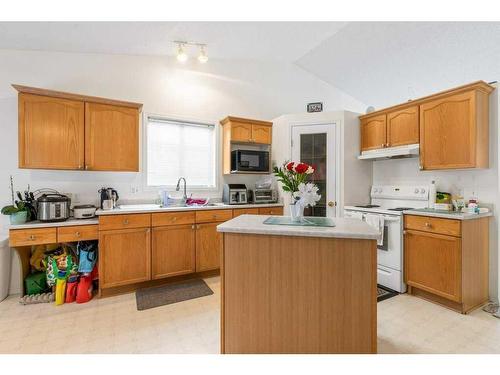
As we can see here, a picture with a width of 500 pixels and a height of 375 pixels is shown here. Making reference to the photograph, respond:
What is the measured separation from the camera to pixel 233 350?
5.27 ft

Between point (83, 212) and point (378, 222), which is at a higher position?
point (83, 212)

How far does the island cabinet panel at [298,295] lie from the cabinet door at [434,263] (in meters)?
1.51

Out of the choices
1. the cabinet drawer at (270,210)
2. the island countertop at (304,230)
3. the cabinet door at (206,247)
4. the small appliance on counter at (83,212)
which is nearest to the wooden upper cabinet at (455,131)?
the island countertop at (304,230)

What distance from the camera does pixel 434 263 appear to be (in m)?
2.52

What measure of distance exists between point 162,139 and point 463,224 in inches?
145

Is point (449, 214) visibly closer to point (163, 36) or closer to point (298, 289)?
point (298, 289)

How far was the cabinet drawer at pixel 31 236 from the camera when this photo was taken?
232 cm

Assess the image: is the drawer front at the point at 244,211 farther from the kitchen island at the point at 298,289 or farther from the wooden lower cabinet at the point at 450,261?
the wooden lower cabinet at the point at 450,261

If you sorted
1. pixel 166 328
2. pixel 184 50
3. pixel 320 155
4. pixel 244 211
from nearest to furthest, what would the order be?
pixel 166 328 → pixel 184 50 → pixel 244 211 → pixel 320 155

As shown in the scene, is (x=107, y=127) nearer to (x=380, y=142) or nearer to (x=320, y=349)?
(x=320, y=349)

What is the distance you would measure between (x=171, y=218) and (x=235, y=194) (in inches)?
40.3

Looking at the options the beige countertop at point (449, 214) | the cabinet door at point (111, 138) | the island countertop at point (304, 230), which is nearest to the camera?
the island countertop at point (304, 230)

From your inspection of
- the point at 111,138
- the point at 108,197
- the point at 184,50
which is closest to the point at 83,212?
the point at 108,197
